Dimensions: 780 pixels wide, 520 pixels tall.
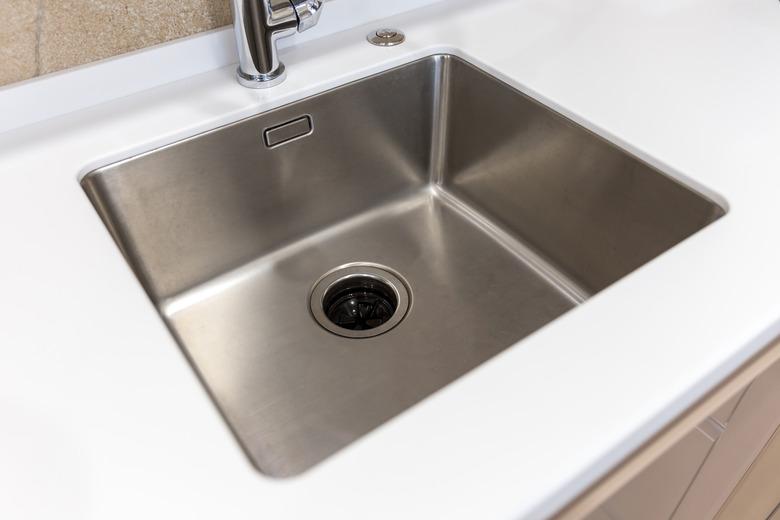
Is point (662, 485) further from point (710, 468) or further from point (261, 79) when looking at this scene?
point (261, 79)

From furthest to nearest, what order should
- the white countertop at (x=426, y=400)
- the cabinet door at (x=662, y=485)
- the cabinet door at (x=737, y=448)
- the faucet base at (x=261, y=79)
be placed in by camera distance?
the faucet base at (x=261, y=79), the cabinet door at (x=737, y=448), the cabinet door at (x=662, y=485), the white countertop at (x=426, y=400)

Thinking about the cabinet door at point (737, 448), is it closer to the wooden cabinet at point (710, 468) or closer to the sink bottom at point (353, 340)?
the wooden cabinet at point (710, 468)

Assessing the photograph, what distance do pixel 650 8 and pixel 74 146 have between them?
0.80 metres

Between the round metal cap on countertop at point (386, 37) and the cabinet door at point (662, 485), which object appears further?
the round metal cap on countertop at point (386, 37)

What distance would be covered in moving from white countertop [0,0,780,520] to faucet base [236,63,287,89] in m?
0.01

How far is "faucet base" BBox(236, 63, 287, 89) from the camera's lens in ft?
2.44

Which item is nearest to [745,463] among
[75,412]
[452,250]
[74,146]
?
[452,250]

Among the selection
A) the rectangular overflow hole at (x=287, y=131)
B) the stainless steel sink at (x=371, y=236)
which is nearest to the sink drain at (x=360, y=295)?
the stainless steel sink at (x=371, y=236)

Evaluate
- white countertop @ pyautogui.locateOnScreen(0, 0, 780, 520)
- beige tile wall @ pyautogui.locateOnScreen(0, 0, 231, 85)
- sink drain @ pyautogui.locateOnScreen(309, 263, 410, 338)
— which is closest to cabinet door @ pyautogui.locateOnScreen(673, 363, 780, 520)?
Answer: white countertop @ pyautogui.locateOnScreen(0, 0, 780, 520)

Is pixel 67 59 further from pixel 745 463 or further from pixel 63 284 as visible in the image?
pixel 745 463

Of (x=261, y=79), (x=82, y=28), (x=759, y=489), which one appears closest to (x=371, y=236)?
(x=261, y=79)

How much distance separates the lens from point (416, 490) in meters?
0.37

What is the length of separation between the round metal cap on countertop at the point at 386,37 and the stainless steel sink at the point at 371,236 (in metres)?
0.05

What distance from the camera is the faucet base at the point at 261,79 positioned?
2.44 feet
